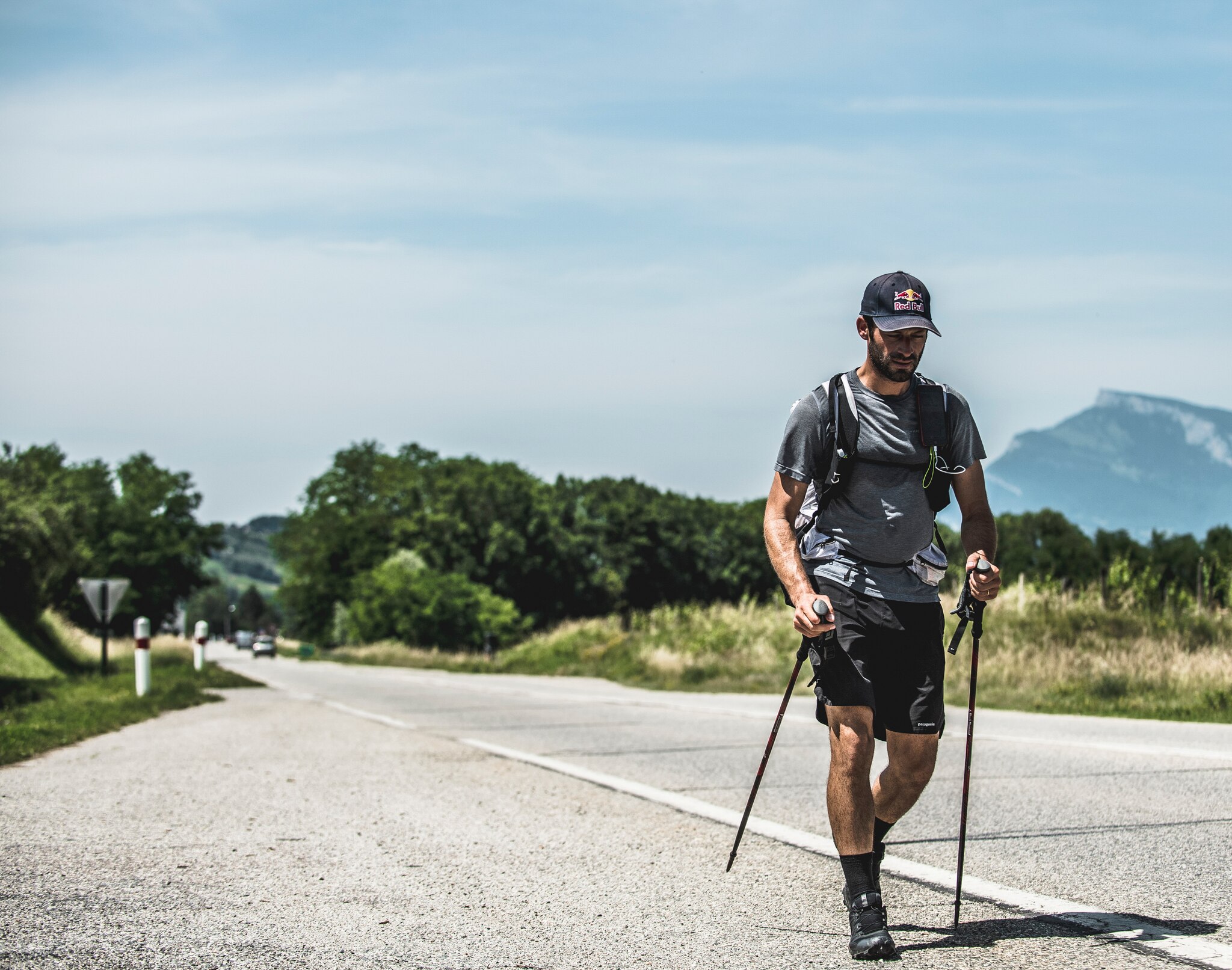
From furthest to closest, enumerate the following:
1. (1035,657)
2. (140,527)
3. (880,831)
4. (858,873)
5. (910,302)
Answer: (140,527)
(1035,657)
(880,831)
(910,302)
(858,873)

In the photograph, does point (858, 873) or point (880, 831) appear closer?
point (858, 873)

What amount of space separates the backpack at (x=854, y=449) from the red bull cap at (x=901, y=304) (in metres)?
0.24

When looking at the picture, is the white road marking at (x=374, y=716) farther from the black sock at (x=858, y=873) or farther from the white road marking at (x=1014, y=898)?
the black sock at (x=858, y=873)

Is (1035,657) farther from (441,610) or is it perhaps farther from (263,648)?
(263,648)

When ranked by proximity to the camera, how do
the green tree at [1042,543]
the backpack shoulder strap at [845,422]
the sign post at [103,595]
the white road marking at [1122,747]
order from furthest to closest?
the green tree at [1042,543]
the sign post at [103,595]
the white road marking at [1122,747]
the backpack shoulder strap at [845,422]

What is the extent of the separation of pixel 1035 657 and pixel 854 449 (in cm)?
1364

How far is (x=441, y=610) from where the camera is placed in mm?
61812

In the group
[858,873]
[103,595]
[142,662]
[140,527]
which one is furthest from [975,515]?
[140,527]

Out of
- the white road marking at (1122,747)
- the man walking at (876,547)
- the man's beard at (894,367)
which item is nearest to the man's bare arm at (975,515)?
the man walking at (876,547)

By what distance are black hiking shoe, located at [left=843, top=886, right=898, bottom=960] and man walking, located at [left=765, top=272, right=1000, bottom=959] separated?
0.13 ft

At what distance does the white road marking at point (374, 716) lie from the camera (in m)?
12.7

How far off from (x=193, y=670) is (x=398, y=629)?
36.4m

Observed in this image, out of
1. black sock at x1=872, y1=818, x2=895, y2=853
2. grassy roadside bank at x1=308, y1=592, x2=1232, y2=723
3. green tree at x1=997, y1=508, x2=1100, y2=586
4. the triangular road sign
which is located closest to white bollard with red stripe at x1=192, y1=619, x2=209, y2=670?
the triangular road sign

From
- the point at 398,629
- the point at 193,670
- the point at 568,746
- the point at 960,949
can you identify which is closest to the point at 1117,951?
the point at 960,949
